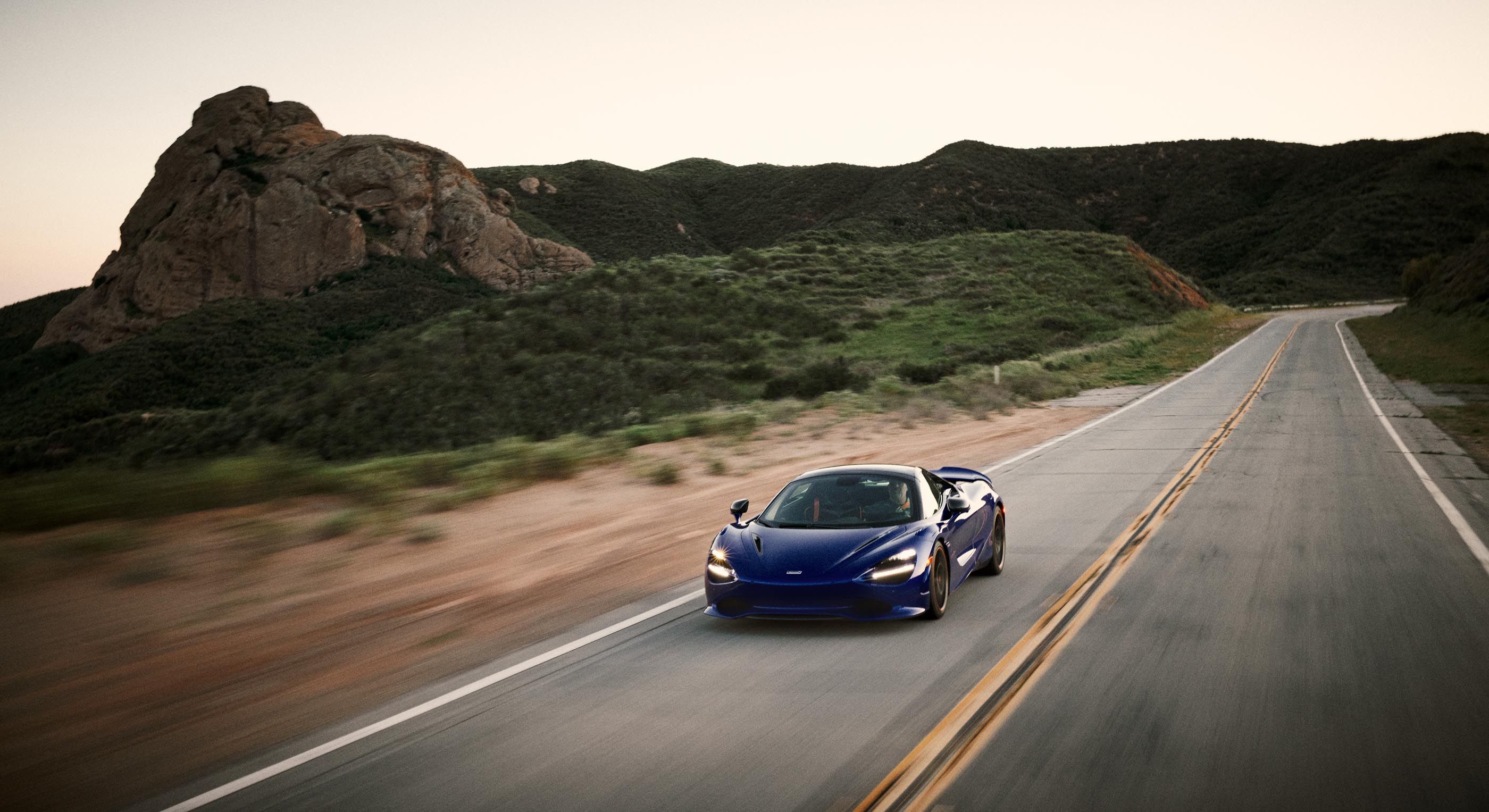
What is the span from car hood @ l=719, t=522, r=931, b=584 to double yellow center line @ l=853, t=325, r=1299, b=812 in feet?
3.51

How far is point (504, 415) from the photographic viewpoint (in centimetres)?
3406

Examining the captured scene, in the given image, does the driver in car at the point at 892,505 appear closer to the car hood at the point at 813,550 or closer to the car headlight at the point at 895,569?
the car hood at the point at 813,550

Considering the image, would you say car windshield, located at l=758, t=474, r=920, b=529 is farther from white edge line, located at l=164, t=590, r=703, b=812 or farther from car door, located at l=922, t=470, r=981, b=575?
white edge line, located at l=164, t=590, r=703, b=812

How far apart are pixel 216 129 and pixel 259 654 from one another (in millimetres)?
118118

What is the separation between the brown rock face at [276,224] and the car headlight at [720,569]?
91719 mm

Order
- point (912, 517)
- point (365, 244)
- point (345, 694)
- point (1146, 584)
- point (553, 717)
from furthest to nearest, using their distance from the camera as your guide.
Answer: point (365, 244)
point (1146, 584)
point (912, 517)
point (345, 694)
point (553, 717)

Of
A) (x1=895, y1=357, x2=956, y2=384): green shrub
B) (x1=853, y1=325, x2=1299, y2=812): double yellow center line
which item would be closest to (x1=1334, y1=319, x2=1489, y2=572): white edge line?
(x1=853, y1=325, x2=1299, y2=812): double yellow center line

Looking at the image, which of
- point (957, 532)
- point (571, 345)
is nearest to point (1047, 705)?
point (957, 532)

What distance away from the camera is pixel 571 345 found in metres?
43.8

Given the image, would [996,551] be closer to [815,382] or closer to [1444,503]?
[1444,503]

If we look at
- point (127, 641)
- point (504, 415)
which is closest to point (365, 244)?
point (504, 415)

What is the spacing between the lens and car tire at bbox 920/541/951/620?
23.7 feet

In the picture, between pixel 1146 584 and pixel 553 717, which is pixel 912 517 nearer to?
pixel 1146 584

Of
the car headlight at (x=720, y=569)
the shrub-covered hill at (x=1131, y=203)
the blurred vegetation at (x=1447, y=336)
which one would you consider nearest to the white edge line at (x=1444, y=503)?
the blurred vegetation at (x=1447, y=336)
